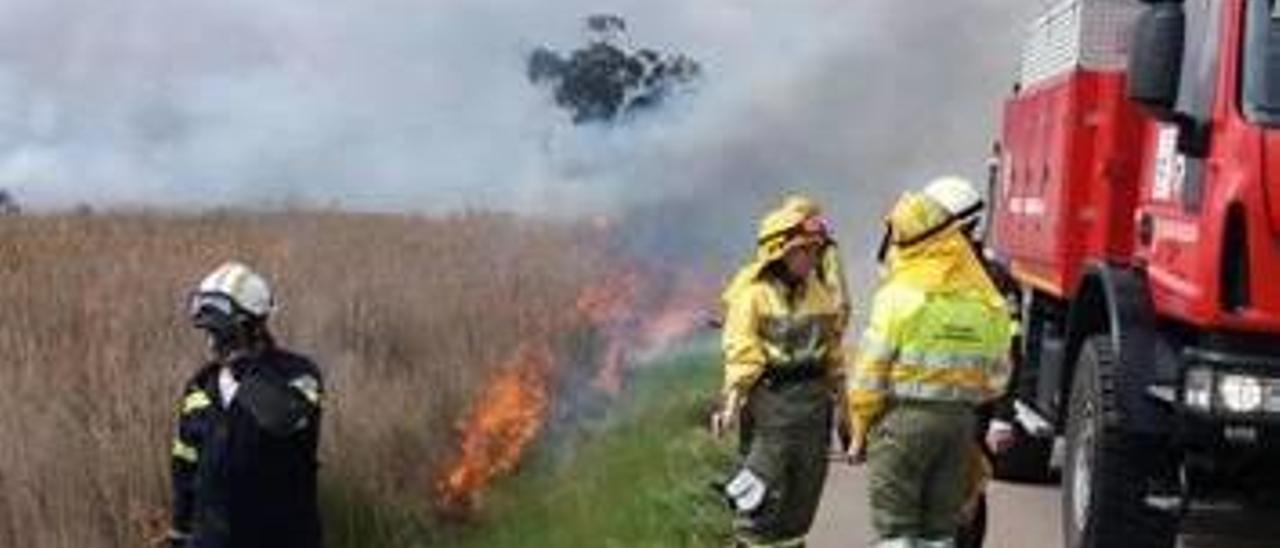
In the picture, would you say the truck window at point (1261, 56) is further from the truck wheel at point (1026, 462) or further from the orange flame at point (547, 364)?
the truck wheel at point (1026, 462)

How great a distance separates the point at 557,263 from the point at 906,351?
9.30 metres

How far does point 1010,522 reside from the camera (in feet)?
39.7

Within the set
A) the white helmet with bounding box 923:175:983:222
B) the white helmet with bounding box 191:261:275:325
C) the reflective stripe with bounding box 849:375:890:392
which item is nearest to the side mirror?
the white helmet with bounding box 923:175:983:222

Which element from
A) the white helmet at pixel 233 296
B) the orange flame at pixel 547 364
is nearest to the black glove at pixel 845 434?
the orange flame at pixel 547 364

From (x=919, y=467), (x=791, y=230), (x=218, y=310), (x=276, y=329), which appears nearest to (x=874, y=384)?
(x=919, y=467)

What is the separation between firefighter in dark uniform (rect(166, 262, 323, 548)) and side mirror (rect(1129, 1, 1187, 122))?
3.77 meters

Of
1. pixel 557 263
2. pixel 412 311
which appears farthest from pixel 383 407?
pixel 557 263

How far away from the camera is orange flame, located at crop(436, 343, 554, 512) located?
36.4 ft

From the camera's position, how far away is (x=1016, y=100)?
14.1m

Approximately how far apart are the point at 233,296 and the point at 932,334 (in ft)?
8.29

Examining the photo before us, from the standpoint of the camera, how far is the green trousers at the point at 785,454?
30.2ft

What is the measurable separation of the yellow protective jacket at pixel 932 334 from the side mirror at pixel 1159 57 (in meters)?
1.39

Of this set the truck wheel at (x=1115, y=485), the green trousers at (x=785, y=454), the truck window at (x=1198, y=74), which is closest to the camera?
the truck window at (x=1198, y=74)

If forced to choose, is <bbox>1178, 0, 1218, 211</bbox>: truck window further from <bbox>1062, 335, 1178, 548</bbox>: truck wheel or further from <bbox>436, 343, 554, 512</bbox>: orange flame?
<bbox>436, 343, 554, 512</bbox>: orange flame
